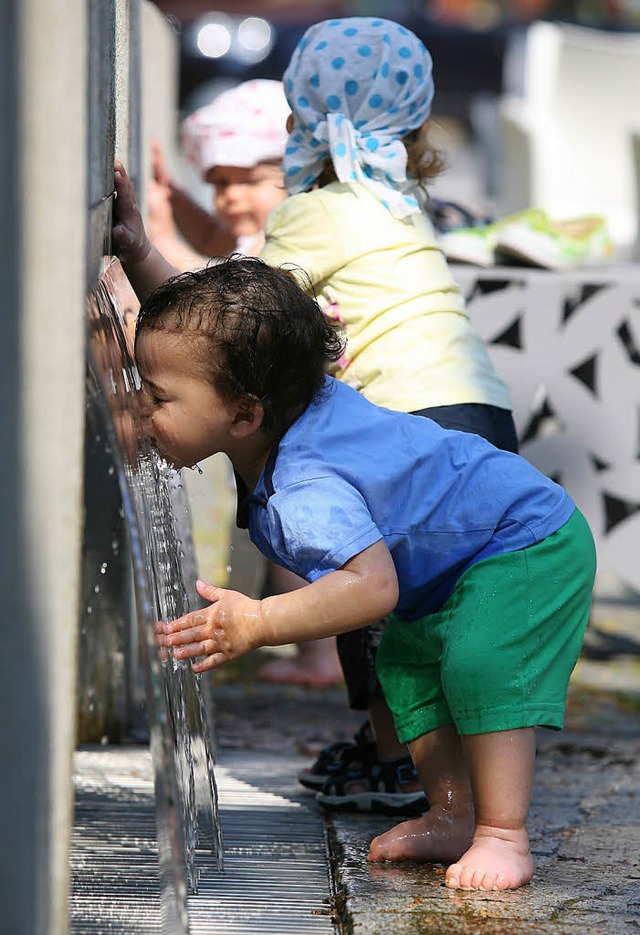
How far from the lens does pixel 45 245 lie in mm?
1485

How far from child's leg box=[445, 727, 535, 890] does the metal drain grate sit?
0.74ft

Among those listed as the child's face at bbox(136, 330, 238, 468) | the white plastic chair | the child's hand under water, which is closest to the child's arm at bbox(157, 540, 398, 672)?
the child's hand under water

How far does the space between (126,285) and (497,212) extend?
239 inches

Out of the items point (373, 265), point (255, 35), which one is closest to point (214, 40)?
point (255, 35)

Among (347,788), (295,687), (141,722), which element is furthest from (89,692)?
(295,687)

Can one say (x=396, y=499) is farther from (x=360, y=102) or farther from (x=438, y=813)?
(x=360, y=102)

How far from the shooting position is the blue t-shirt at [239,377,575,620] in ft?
6.59

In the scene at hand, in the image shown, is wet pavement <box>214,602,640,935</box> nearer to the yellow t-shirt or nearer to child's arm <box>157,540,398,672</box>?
child's arm <box>157,540,398,672</box>

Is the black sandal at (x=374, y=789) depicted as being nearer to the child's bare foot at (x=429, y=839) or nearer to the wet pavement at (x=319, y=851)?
the wet pavement at (x=319, y=851)

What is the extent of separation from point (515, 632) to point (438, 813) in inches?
13.6

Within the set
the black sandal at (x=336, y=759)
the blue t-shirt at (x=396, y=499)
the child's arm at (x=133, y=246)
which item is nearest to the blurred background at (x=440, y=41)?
the black sandal at (x=336, y=759)

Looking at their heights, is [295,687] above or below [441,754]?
below

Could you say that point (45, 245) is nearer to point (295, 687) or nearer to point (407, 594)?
point (407, 594)

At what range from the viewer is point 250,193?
3973 millimetres
